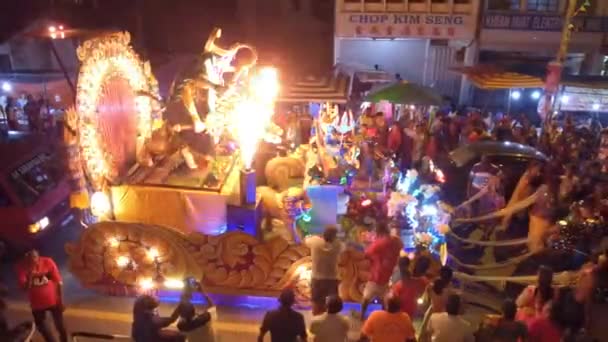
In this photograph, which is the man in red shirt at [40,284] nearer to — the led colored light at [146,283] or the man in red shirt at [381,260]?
the led colored light at [146,283]

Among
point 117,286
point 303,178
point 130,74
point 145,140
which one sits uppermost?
point 130,74

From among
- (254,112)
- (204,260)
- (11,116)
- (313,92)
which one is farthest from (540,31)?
(11,116)

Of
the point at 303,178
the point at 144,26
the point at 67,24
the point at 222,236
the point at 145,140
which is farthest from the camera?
the point at 144,26

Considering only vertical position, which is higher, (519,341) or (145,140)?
(145,140)

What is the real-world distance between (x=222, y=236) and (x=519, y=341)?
4.45 m

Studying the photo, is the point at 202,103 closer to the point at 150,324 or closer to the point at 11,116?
the point at 150,324

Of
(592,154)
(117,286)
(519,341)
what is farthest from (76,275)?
(592,154)

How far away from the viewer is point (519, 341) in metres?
6.18

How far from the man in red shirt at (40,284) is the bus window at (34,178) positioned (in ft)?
10.9

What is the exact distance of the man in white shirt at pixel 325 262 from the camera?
7.69 meters

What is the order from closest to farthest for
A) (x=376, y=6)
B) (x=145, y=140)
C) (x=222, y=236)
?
(x=222, y=236) → (x=145, y=140) → (x=376, y=6)

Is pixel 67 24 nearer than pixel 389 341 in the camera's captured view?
No

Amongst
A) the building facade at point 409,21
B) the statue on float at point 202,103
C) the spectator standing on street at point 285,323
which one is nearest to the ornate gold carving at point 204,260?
the statue on float at point 202,103

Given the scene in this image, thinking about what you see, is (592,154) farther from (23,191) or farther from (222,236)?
(23,191)
